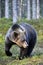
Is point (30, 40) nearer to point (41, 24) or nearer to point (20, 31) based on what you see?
point (20, 31)

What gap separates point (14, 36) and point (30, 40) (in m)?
0.64

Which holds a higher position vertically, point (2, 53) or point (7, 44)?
point (7, 44)

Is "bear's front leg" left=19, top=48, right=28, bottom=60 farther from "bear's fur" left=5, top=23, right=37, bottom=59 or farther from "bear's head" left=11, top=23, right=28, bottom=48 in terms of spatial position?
"bear's head" left=11, top=23, right=28, bottom=48

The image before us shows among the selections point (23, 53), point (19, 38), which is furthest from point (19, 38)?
point (23, 53)

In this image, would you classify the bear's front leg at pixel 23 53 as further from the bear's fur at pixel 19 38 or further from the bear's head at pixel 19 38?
the bear's head at pixel 19 38

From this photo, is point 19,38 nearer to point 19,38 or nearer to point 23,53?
point 19,38

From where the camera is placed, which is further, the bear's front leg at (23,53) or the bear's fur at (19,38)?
the bear's front leg at (23,53)

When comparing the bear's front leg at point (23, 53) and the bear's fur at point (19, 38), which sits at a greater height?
the bear's fur at point (19, 38)

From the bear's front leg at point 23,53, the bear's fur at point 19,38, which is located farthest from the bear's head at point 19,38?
the bear's front leg at point 23,53

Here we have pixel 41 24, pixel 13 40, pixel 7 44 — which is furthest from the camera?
pixel 41 24

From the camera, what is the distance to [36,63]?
5637mm

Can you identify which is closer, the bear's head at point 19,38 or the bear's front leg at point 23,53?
the bear's head at point 19,38

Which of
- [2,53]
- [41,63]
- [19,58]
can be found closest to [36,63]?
[41,63]

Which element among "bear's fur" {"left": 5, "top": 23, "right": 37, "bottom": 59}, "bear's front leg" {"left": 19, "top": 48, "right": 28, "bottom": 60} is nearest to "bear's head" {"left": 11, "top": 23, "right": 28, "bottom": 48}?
"bear's fur" {"left": 5, "top": 23, "right": 37, "bottom": 59}
